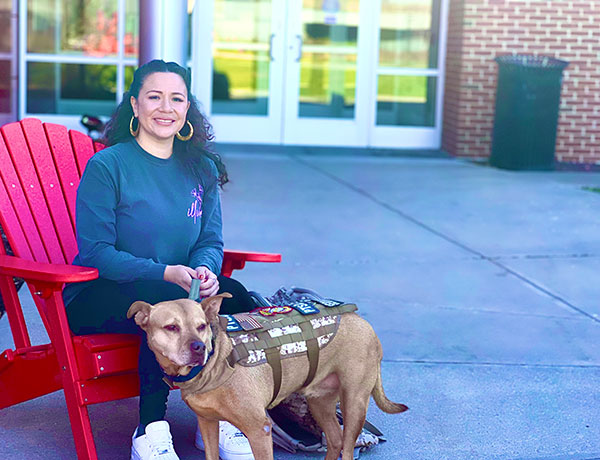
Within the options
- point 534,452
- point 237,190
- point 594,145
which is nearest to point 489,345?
point 534,452

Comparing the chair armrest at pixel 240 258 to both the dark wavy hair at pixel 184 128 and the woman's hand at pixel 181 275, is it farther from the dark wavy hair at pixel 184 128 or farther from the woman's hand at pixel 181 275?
the woman's hand at pixel 181 275

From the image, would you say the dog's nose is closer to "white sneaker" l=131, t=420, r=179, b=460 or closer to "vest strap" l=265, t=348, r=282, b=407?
"vest strap" l=265, t=348, r=282, b=407

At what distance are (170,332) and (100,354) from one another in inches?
17.8

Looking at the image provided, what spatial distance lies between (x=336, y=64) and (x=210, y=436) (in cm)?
873

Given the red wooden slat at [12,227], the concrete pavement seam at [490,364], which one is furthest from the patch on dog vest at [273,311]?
the concrete pavement seam at [490,364]

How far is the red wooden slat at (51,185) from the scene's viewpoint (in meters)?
3.74

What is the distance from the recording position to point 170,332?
2727 mm

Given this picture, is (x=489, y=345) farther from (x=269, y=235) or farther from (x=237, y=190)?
(x=237, y=190)

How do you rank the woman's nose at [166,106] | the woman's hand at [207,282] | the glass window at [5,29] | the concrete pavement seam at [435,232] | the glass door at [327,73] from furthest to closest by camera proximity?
1. the glass door at [327,73]
2. the glass window at [5,29]
3. the concrete pavement seam at [435,232]
4. the woman's nose at [166,106]
5. the woman's hand at [207,282]

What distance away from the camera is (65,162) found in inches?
151

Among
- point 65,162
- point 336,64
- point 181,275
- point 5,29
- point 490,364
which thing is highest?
point 5,29

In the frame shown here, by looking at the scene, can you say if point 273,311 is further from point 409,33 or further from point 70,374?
point 409,33

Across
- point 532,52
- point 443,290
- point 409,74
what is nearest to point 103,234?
point 443,290

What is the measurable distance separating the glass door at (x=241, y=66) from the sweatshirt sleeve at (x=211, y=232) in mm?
7443
